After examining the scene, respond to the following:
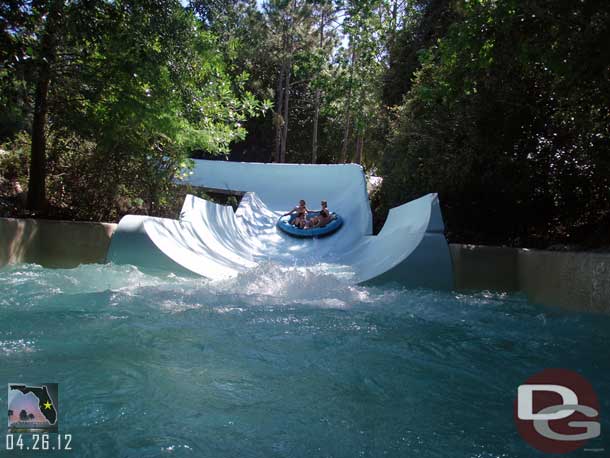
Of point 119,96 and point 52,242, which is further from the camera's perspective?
point 119,96

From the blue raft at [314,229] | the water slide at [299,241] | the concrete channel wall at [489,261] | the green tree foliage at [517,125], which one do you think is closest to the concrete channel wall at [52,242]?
the concrete channel wall at [489,261]

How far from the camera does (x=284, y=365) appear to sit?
2.58 m

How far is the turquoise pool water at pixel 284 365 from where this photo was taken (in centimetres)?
180

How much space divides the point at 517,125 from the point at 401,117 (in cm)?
275

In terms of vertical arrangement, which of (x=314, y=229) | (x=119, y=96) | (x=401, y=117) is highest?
(x=401, y=117)

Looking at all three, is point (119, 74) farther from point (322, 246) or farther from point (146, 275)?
point (322, 246)

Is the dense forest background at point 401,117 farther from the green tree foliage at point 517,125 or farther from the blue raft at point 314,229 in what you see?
the blue raft at point 314,229

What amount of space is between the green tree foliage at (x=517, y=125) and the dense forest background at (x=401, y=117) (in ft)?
0.05

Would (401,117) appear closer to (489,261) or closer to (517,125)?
(517,125)

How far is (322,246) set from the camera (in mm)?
8133

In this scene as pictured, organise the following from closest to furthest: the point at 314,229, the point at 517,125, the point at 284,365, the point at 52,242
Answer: the point at 284,365 → the point at 52,242 → the point at 517,125 → the point at 314,229

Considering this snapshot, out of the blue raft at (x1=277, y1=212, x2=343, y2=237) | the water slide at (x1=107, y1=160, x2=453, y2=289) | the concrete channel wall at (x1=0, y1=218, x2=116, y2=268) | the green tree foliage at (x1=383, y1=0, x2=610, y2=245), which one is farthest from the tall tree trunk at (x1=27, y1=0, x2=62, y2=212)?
the green tree foliage at (x1=383, y1=0, x2=610, y2=245)

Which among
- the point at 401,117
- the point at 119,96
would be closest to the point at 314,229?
the point at 401,117

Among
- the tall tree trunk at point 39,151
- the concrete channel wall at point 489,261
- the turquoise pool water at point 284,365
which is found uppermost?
the tall tree trunk at point 39,151
